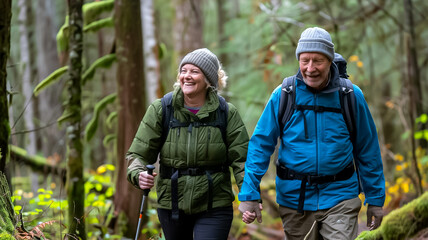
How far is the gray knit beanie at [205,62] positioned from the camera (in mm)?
4297

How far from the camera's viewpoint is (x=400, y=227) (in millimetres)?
3812

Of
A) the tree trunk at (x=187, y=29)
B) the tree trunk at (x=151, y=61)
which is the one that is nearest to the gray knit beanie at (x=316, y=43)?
the tree trunk at (x=151, y=61)

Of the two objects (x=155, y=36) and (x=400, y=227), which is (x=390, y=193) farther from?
(x=400, y=227)

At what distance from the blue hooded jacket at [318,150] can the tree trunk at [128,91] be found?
3440 millimetres

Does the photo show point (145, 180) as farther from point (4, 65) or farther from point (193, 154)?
point (4, 65)

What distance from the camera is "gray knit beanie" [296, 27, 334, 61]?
3961mm

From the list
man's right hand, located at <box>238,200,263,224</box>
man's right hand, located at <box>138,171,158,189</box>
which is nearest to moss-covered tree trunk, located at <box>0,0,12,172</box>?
man's right hand, located at <box>138,171,158,189</box>

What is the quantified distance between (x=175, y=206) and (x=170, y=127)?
689 mm

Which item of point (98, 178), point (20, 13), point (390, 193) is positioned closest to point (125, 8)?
point (98, 178)

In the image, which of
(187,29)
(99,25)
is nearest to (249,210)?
(99,25)

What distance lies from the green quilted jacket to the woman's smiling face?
0.09 metres

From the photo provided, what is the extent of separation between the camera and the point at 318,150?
3990 mm

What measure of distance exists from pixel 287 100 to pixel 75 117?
311cm

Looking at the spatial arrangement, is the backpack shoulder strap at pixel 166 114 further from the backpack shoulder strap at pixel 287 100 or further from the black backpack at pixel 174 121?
the backpack shoulder strap at pixel 287 100
